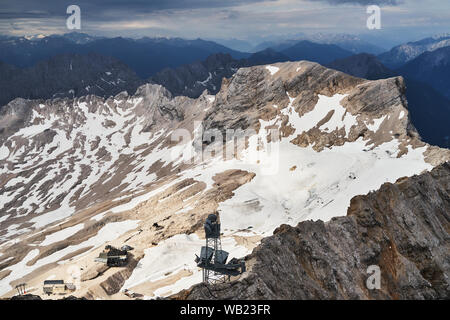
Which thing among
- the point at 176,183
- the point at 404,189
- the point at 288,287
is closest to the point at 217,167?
the point at 176,183

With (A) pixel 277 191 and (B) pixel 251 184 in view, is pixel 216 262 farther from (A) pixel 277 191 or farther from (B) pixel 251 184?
(B) pixel 251 184

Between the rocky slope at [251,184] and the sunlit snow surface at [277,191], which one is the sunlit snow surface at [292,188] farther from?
the rocky slope at [251,184]

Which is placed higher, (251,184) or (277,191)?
(251,184)

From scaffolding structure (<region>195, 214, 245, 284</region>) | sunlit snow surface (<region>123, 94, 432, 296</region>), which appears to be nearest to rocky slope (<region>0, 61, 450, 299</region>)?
sunlit snow surface (<region>123, 94, 432, 296</region>)

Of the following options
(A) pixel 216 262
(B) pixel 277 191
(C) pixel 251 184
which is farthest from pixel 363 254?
(C) pixel 251 184

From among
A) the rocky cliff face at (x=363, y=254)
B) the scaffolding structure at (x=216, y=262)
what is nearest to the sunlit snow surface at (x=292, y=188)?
the rocky cliff face at (x=363, y=254)

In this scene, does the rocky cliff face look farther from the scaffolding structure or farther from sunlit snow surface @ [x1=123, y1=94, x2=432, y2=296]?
sunlit snow surface @ [x1=123, y1=94, x2=432, y2=296]

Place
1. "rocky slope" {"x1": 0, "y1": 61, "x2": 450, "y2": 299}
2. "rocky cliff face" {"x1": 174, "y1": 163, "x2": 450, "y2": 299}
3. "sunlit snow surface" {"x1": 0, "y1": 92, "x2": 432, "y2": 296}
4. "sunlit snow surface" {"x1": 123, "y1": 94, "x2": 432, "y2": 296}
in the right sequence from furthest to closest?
"rocky slope" {"x1": 0, "y1": 61, "x2": 450, "y2": 299}
"sunlit snow surface" {"x1": 123, "y1": 94, "x2": 432, "y2": 296}
"sunlit snow surface" {"x1": 0, "y1": 92, "x2": 432, "y2": 296}
"rocky cliff face" {"x1": 174, "y1": 163, "x2": 450, "y2": 299}

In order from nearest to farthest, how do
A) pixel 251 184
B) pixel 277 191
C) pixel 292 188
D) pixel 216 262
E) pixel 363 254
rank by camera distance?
pixel 216 262 < pixel 363 254 < pixel 292 188 < pixel 277 191 < pixel 251 184
